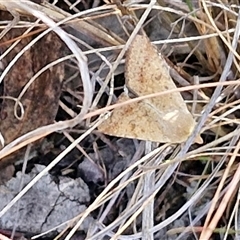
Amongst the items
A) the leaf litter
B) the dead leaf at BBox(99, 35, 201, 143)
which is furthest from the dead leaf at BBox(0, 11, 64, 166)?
the dead leaf at BBox(99, 35, 201, 143)

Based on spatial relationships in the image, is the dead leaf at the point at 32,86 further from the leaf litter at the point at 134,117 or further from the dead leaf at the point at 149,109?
the dead leaf at the point at 149,109

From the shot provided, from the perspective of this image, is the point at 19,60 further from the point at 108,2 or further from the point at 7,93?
the point at 108,2

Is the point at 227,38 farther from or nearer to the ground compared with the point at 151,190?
farther from the ground

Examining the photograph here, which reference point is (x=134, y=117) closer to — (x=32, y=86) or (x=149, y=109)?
(x=149, y=109)

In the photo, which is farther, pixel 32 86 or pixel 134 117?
pixel 32 86

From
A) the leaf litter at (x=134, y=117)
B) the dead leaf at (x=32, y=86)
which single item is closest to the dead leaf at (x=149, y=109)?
the leaf litter at (x=134, y=117)

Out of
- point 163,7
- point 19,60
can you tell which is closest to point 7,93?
point 19,60

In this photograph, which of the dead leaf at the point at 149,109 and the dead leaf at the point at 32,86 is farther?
the dead leaf at the point at 32,86

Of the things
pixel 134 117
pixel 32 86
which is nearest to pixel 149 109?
pixel 134 117

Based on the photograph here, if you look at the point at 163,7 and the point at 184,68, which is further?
the point at 184,68
